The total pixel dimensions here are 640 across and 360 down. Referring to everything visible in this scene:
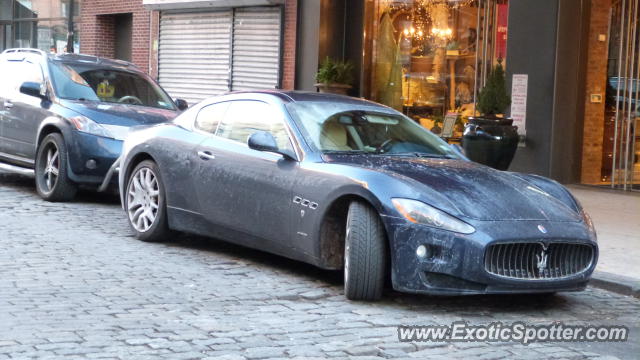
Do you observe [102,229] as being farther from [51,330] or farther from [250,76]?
[250,76]

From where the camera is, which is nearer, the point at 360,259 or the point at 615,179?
the point at 360,259

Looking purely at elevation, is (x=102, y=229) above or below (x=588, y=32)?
below

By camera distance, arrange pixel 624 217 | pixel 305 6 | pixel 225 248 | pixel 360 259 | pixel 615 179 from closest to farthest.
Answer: pixel 360 259 < pixel 225 248 < pixel 624 217 < pixel 615 179 < pixel 305 6

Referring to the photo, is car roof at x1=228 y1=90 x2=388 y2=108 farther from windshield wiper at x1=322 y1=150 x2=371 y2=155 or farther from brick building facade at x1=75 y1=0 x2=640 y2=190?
brick building facade at x1=75 y1=0 x2=640 y2=190

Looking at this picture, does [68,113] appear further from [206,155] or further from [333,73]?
[333,73]

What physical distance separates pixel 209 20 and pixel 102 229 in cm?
1301

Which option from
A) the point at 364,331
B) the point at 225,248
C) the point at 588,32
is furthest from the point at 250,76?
the point at 364,331

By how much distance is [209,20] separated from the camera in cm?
2206

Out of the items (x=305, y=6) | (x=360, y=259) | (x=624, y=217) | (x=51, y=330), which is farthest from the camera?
(x=305, y=6)

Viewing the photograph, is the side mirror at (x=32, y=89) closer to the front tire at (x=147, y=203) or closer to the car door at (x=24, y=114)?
the car door at (x=24, y=114)

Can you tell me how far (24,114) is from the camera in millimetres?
12203

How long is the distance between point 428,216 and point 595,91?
10.1 metres

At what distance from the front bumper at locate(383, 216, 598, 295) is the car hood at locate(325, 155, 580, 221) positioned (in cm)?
13

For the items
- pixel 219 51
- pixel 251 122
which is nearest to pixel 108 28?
pixel 219 51
